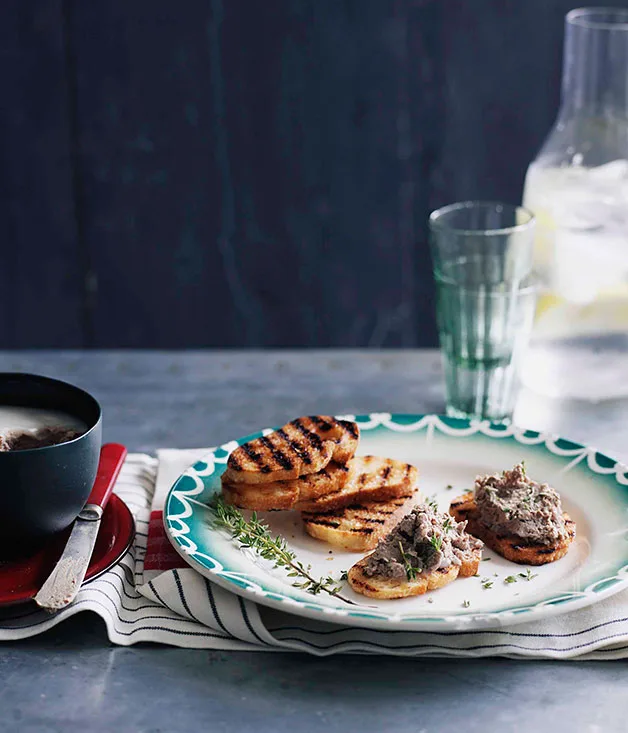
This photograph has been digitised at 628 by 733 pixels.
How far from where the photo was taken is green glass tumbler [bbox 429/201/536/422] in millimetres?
1653

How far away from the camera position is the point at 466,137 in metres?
2.75

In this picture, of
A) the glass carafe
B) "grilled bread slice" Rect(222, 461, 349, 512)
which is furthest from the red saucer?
the glass carafe

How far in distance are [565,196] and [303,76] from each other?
3.60ft

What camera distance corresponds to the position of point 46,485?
1.11m

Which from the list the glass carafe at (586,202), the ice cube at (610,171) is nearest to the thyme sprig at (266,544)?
the glass carafe at (586,202)

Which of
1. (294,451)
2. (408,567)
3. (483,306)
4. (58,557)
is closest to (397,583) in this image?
(408,567)

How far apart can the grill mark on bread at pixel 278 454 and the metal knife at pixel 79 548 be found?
7.5 inches

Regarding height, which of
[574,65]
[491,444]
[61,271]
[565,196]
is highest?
[574,65]

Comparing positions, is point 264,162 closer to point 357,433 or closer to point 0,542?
point 357,433

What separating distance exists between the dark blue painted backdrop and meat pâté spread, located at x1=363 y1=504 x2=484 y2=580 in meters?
1.76

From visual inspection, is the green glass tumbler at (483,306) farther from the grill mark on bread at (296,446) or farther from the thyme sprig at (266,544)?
the thyme sprig at (266,544)

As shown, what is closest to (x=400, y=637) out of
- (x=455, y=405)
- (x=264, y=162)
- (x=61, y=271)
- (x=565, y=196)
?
(x=455, y=405)

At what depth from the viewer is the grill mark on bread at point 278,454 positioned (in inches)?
49.6

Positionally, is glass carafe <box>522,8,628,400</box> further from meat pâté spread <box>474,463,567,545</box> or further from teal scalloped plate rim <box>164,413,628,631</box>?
meat pâté spread <box>474,463,567,545</box>
